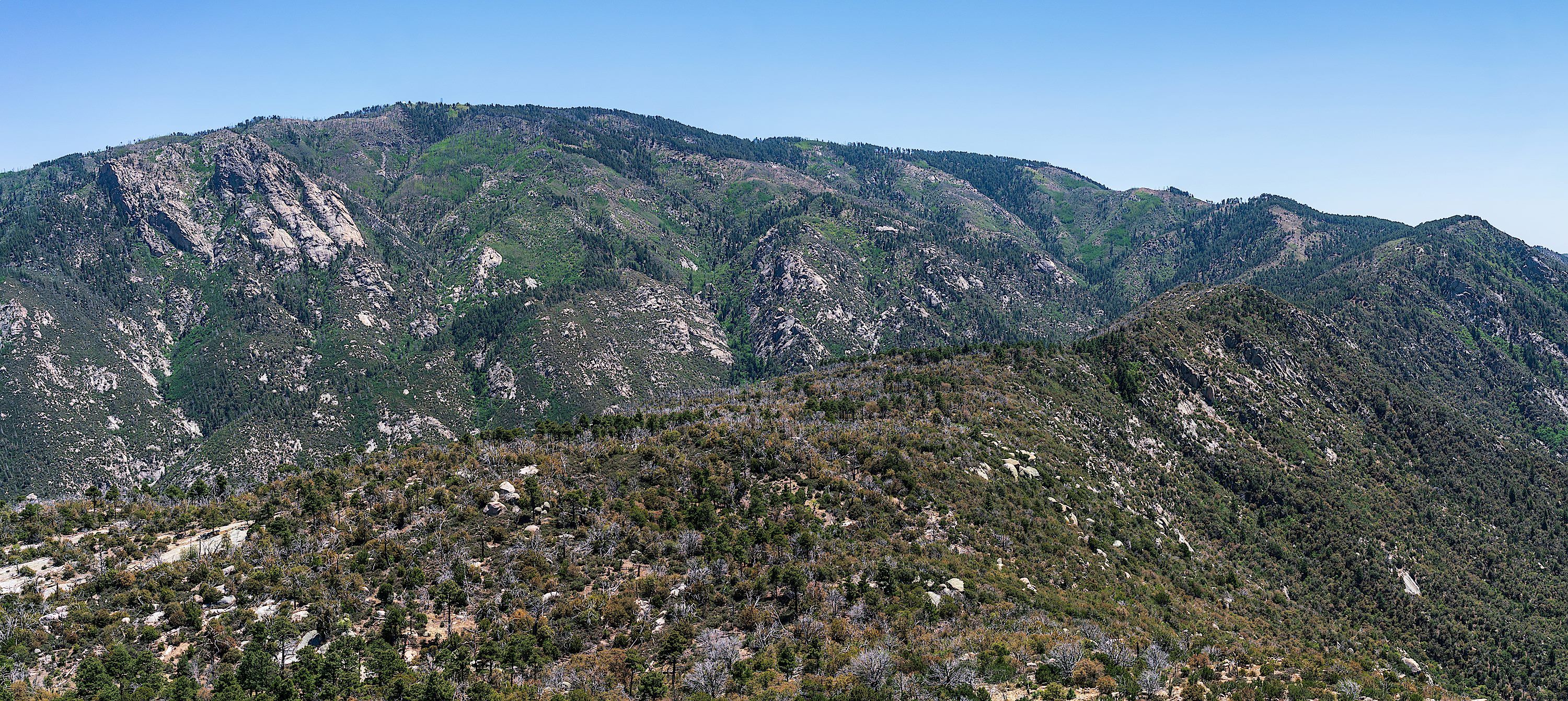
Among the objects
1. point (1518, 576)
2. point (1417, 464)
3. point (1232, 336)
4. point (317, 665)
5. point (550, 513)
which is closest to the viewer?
point (317, 665)

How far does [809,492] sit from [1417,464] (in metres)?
134

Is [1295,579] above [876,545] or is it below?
below

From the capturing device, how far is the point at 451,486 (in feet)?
201

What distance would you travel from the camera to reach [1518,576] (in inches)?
4087

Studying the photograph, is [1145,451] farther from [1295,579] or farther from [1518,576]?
[1518,576]

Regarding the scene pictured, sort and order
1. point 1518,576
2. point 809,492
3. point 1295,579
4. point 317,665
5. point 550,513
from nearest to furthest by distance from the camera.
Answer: point 317,665 < point 550,513 < point 809,492 < point 1295,579 < point 1518,576

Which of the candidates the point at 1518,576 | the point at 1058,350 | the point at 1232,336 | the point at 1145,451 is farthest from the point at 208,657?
the point at 1232,336

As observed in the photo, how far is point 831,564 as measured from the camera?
5409cm

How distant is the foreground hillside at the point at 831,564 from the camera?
1538 inches

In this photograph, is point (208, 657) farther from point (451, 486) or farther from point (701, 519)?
point (701, 519)

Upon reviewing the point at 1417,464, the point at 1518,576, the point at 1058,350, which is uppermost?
the point at 1058,350

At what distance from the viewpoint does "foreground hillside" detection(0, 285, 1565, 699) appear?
39.1 meters

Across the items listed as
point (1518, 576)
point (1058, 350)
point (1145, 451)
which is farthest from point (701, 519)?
point (1518, 576)

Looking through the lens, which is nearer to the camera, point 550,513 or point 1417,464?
point 550,513
